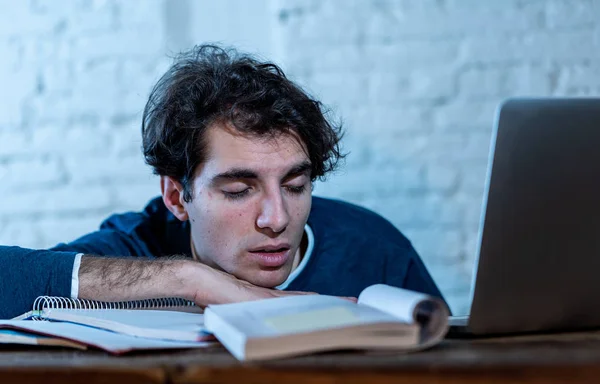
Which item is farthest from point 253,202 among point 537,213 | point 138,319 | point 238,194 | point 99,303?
point 537,213

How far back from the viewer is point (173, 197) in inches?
63.5

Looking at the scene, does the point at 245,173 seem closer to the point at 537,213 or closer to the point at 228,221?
the point at 228,221

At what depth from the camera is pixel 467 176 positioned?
1.83m

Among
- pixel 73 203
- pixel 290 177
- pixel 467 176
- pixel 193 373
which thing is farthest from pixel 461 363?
pixel 73 203

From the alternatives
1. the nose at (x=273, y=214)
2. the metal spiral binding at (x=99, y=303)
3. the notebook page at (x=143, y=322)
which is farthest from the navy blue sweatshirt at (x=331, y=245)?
the notebook page at (x=143, y=322)

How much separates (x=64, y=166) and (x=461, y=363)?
155 cm

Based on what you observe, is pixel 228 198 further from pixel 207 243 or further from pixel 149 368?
pixel 149 368

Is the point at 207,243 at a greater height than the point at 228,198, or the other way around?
the point at 228,198

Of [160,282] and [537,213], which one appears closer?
[537,213]

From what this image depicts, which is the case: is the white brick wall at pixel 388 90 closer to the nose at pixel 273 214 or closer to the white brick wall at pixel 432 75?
the white brick wall at pixel 432 75

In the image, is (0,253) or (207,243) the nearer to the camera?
(0,253)

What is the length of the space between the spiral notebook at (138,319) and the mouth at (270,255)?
0.98 ft

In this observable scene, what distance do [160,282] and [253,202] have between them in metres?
0.30

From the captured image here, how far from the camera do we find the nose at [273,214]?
4.28 ft
